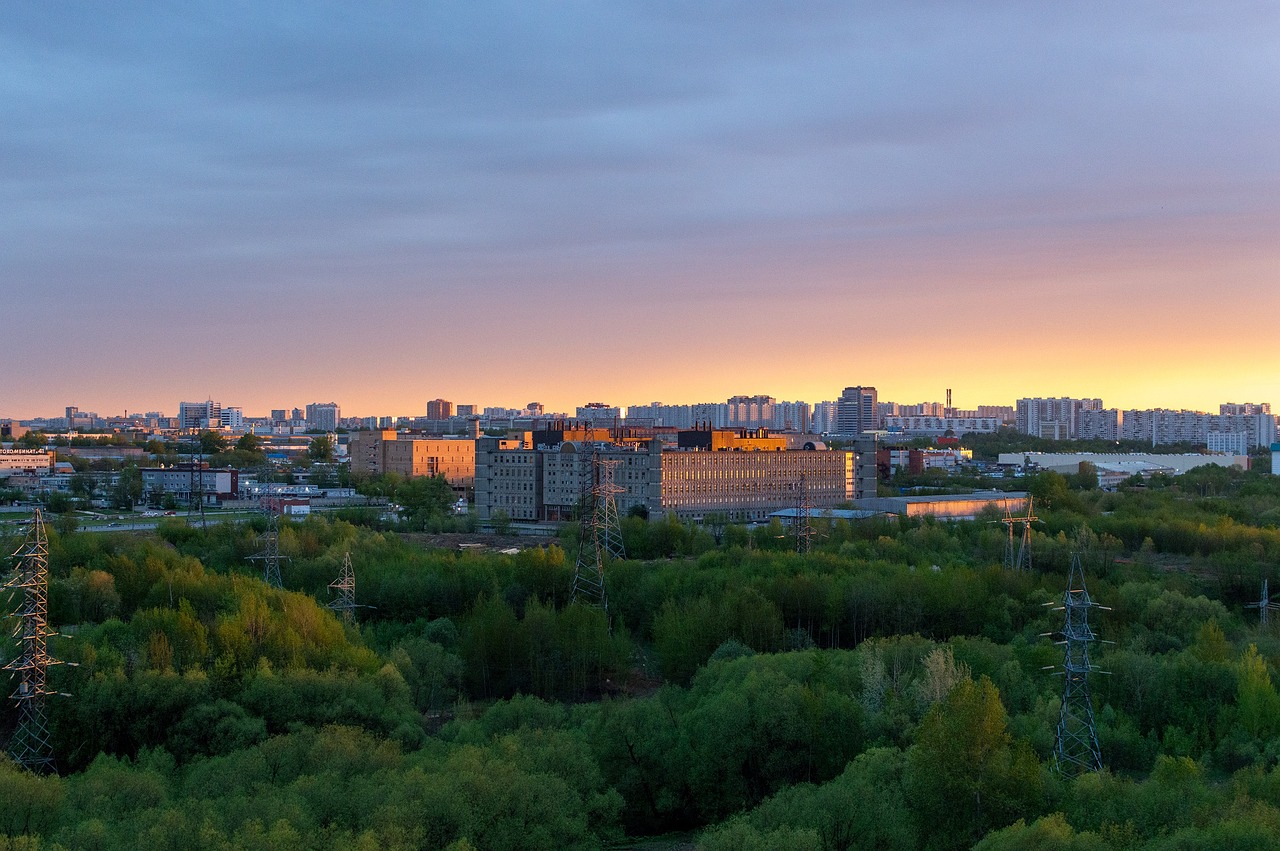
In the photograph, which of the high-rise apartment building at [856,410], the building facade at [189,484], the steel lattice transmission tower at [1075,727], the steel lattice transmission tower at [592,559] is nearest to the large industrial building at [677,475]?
the building facade at [189,484]

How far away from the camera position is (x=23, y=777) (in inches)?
509

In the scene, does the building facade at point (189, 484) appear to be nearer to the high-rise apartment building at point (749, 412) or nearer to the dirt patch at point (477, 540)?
the dirt patch at point (477, 540)

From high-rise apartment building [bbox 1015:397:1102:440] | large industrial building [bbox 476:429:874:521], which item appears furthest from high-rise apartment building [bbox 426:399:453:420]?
large industrial building [bbox 476:429:874:521]

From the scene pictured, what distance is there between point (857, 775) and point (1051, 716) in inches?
147

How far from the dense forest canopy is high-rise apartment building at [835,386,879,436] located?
84.3m

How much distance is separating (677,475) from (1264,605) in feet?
85.6

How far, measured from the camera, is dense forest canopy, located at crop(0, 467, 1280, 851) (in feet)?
39.9

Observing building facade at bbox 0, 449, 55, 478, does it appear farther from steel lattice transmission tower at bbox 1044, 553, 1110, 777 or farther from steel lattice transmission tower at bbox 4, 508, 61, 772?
steel lattice transmission tower at bbox 1044, 553, 1110, 777

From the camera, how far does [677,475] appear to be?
4966cm

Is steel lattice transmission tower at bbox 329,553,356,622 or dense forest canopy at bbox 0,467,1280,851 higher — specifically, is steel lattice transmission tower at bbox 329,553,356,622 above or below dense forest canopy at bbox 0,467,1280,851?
above

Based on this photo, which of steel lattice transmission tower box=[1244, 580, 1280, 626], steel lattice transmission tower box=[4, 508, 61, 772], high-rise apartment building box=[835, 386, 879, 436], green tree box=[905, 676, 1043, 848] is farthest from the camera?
high-rise apartment building box=[835, 386, 879, 436]

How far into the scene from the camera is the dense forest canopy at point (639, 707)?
12.2 meters

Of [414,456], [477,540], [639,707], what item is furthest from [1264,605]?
[414,456]

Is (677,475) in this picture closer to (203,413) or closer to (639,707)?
(639,707)
